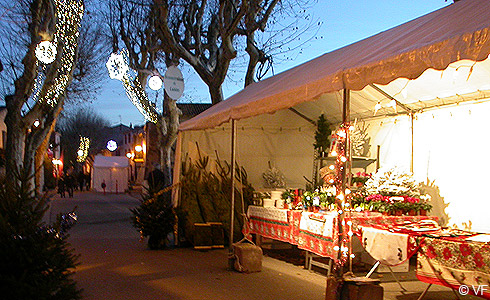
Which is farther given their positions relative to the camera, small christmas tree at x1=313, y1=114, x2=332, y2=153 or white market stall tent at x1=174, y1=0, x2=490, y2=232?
small christmas tree at x1=313, y1=114, x2=332, y2=153

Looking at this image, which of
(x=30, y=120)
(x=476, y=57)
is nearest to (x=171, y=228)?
(x=476, y=57)

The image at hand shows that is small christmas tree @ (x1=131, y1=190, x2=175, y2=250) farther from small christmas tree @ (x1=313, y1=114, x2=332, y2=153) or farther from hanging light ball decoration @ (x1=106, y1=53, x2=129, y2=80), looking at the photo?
hanging light ball decoration @ (x1=106, y1=53, x2=129, y2=80)

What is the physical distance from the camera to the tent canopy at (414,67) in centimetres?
446

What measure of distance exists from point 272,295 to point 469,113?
4415 millimetres

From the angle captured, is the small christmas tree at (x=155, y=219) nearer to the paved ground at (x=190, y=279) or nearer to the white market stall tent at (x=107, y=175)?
the paved ground at (x=190, y=279)

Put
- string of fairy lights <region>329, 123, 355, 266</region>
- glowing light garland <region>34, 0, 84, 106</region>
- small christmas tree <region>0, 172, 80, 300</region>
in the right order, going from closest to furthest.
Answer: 1. small christmas tree <region>0, 172, 80, 300</region>
2. string of fairy lights <region>329, 123, 355, 266</region>
3. glowing light garland <region>34, 0, 84, 106</region>

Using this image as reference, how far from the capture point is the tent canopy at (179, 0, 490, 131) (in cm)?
446

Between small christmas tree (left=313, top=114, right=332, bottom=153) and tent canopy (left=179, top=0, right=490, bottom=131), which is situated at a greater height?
tent canopy (left=179, top=0, right=490, bottom=131)

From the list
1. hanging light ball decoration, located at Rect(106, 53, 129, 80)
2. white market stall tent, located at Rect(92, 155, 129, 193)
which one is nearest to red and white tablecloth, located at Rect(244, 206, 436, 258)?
hanging light ball decoration, located at Rect(106, 53, 129, 80)

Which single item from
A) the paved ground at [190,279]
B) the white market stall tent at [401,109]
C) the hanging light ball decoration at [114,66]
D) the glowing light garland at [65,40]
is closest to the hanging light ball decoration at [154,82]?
the hanging light ball decoration at [114,66]

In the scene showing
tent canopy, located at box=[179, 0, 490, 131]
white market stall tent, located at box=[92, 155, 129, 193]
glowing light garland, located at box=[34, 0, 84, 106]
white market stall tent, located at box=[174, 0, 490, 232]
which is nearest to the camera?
tent canopy, located at box=[179, 0, 490, 131]

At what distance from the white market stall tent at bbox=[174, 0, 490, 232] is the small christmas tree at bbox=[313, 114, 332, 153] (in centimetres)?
22

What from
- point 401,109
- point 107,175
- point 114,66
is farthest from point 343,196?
point 107,175

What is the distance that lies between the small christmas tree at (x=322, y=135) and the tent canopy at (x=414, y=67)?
70.1 inches
